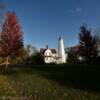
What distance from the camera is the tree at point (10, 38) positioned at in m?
39.9

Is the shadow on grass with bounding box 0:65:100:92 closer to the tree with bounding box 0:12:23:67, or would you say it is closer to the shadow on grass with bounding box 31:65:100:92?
the shadow on grass with bounding box 31:65:100:92

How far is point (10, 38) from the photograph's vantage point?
131 feet

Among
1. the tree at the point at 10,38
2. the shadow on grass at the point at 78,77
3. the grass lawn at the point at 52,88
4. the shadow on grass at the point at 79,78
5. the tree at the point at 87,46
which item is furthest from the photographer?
the tree at the point at 87,46

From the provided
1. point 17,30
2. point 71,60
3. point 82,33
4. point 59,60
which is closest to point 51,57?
point 59,60

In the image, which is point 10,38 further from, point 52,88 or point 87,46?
point 52,88

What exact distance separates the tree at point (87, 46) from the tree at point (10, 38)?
43.8ft

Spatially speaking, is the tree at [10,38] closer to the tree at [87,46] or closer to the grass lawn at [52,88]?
the tree at [87,46]

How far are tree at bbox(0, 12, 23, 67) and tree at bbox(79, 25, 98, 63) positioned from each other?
13.4 metres

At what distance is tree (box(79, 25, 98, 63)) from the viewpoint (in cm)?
4794

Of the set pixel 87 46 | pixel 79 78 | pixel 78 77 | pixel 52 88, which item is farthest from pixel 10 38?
pixel 52 88

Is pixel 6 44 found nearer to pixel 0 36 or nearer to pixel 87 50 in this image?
pixel 0 36

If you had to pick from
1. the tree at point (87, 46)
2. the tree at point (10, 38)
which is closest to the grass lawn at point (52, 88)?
the tree at point (10, 38)

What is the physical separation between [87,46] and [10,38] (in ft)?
53.3

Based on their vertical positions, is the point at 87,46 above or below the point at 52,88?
above
